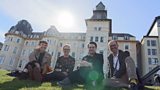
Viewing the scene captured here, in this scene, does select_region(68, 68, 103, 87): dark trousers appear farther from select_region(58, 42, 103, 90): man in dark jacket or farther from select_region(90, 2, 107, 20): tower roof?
select_region(90, 2, 107, 20): tower roof

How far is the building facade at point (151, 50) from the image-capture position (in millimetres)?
A: 52062

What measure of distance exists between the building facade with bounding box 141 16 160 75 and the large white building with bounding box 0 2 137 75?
2.60 m

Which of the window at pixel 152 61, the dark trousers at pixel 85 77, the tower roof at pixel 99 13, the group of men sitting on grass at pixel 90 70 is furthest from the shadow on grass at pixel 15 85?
the window at pixel 152 61

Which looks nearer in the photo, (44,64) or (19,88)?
(19,88)

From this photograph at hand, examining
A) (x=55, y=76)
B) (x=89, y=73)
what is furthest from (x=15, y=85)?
(x=89, y=73)

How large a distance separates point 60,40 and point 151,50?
80.0ft

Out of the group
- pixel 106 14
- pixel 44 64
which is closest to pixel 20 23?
pixel 106 14

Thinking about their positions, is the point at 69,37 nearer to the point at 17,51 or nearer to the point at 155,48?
the point at 17,51

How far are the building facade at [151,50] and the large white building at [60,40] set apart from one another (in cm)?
260

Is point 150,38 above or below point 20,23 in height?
below

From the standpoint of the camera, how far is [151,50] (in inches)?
2124

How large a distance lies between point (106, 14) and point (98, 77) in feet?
157

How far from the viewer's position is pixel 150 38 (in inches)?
2170

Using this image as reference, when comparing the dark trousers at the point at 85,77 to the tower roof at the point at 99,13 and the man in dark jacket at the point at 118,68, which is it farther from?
the tower roof at the point at 99,13
